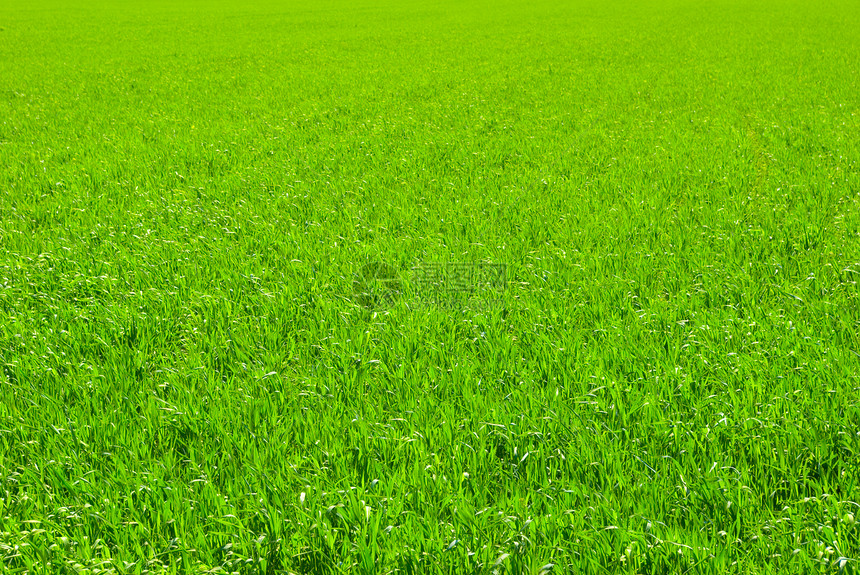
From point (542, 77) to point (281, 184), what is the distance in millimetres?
9496

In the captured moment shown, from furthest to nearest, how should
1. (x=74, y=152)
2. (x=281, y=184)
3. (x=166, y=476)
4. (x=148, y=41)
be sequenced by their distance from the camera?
1. (x=148, y=41)
2. (x=74, y=152)
3. (x=281, y=184)
4. (x=166, y=476)

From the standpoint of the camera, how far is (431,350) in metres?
3.80

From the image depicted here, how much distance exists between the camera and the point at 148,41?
23.3m

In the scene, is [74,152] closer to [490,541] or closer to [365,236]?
[365,236]

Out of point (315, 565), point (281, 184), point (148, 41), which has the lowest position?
point (315, 565)

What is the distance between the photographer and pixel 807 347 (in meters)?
3.62

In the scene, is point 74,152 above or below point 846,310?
above

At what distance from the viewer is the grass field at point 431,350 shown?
2.47 metres

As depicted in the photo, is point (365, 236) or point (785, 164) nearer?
point (365, 236)

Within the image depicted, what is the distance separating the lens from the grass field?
2.47 metres

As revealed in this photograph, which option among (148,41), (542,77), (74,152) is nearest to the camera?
(74,152)

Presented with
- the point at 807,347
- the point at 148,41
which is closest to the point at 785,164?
the point at 807,347

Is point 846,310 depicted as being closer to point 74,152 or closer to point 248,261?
point 248,261

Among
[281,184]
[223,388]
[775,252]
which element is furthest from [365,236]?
[775,252]
